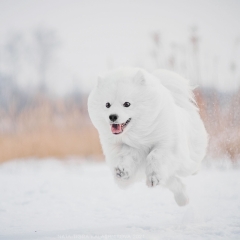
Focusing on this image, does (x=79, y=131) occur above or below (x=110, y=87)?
below

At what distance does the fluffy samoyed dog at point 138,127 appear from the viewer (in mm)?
3006

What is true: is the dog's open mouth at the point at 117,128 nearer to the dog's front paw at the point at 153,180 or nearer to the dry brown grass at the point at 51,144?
the dog's front paw at the point at 153,180

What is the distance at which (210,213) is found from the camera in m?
3.69

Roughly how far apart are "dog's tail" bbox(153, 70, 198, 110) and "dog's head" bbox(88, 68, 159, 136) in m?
0.49

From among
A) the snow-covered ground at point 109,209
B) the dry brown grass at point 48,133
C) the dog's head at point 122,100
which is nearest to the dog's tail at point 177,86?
the dog's head at point 122,100

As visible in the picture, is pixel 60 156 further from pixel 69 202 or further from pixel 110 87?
pixel 110 87

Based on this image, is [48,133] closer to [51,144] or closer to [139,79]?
[51,144]

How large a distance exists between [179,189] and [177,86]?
881mm

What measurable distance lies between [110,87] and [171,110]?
52 centimetres

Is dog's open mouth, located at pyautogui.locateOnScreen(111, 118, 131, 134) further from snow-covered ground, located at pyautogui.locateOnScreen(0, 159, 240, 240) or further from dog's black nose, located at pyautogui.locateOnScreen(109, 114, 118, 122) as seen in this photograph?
snow-covered ground, located at pyautogui.locateOnScreen(0, 159, 240, 240)

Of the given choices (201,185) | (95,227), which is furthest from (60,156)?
(95,227)

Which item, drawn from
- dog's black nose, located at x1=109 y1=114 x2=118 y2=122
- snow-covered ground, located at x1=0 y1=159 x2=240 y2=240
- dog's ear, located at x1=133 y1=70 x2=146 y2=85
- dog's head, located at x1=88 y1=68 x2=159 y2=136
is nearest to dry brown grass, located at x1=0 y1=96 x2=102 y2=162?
snow-covered ground, located at x1=0 y1=159 x2=240 y2=240

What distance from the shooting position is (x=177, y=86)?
11.8ft

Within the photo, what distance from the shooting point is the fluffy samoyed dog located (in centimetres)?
301
